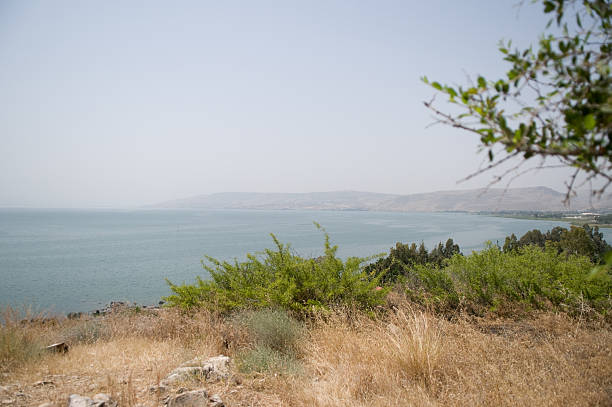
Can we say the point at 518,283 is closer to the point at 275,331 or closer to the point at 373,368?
the point at 373,368

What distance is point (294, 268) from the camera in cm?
648

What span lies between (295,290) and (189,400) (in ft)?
10.4

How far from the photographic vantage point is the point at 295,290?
6.20 meters

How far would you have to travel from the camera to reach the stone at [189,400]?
319 centimetres

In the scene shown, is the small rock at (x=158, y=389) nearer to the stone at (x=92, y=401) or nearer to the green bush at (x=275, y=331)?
the stone at (x=92, y=401)

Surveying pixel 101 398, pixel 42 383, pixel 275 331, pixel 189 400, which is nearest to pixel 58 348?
pixel 42 383

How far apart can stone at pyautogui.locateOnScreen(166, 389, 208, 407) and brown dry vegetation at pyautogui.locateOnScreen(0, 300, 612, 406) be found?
0.27 meters

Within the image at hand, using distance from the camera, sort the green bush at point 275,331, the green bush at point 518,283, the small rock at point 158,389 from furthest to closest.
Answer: the green bush at point 518,283 → the green bush at point 275,331 → the small rock at point 158,389

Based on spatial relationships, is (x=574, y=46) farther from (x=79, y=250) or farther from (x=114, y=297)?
(x=79, y=250)

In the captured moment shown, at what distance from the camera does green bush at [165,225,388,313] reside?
5907 millimetres

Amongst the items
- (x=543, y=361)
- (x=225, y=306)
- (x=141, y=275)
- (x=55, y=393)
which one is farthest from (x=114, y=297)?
(x=543, y=361)

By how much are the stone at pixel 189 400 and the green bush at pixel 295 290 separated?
2467 mm

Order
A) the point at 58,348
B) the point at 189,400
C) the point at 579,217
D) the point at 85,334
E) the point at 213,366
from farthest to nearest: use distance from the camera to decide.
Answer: the point at 579,217 < the point at 85,334 < the point at 58,348 < the point at 213,366 < the point at 189,400

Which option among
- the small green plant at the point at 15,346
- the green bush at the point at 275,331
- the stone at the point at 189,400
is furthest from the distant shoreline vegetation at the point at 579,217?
the small green plant at the point at 15,346
